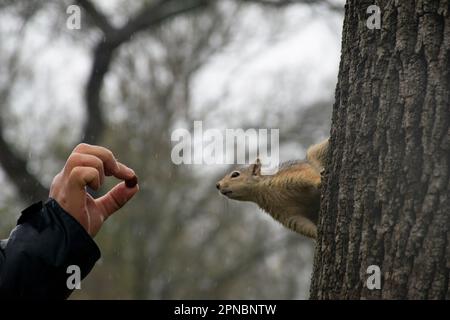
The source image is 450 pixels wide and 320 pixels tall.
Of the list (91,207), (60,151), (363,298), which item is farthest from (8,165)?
(363,298)

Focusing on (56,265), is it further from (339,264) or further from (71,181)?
(339,264)

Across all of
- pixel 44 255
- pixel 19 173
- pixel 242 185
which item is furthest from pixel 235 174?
pixel 19 173

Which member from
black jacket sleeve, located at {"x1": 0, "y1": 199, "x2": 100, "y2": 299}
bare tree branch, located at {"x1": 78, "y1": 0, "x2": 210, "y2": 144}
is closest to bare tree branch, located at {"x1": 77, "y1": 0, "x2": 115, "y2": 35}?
bare tree branch, located at {"x1": 78, "y1": 0, "x2": 210, "y2": 144}

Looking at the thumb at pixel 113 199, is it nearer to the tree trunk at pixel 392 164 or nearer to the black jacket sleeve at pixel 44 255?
the black jacket sleeve at pixel 44 255

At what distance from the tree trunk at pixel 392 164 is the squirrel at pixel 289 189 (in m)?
1.26

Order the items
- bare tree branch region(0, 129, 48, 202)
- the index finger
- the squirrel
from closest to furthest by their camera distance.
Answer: the index finger < the squirrel < bare tree branch region(0, 129, 48, 202)

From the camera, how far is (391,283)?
2217 mm

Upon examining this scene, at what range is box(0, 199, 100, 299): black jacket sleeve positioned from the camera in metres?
2.23

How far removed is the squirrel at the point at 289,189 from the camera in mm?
3982

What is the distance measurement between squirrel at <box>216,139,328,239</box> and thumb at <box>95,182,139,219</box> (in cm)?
140

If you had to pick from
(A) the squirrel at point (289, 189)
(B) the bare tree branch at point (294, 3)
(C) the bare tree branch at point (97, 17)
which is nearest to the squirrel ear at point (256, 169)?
(A) the squirrel at point (289, 189)

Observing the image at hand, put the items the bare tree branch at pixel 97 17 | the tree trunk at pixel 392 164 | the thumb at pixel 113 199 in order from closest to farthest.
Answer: the tree trunk at pixel 392 164 → the thumb at pixel 113 199 → the bare tree branch at pixel 97 17

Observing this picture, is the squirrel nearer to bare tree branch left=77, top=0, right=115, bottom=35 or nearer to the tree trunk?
the tree trunk
